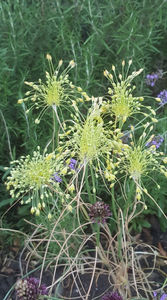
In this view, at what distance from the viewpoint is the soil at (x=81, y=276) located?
2318 millimetres

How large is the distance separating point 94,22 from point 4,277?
1.65 m

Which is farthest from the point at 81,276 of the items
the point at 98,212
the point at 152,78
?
the point at 152,78

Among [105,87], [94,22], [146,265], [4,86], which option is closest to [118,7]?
[94,22]

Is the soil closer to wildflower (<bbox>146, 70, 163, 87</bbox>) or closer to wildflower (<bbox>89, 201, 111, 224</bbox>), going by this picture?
wildflower (<bbox>89, 201, 111, 224</bbox>)

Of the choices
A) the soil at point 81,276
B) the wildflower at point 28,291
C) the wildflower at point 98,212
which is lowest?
the soil at point 81,276

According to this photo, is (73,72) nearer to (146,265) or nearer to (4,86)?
(4,86)

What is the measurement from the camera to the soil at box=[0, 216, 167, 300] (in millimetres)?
2318

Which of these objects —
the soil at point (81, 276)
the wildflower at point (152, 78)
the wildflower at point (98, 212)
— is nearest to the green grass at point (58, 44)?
the wildflower at point (152, 78)

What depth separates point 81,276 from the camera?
7.85 ft

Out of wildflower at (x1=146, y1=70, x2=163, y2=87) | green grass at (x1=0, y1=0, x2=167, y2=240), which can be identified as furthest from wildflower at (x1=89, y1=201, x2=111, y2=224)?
wildflower at (x1=146, y1=70, x2=163, y2=87)

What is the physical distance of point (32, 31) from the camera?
289 cm

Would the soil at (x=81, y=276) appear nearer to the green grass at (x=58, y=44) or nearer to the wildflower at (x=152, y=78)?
the green grass at (x=58, y=44)

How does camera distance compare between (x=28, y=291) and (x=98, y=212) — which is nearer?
(x=28, y=291)

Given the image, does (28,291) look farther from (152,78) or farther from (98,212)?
(152,78)
